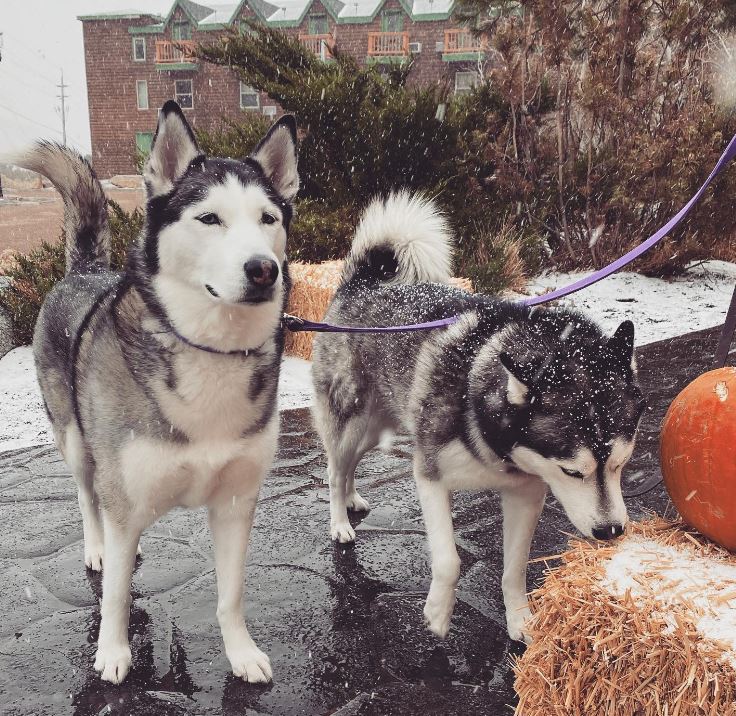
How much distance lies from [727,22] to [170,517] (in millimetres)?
12235

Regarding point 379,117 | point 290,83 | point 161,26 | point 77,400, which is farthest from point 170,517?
point 161,26

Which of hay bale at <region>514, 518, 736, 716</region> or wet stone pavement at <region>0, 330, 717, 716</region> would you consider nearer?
hay bale at <region>514, 518, 736, 716</region>

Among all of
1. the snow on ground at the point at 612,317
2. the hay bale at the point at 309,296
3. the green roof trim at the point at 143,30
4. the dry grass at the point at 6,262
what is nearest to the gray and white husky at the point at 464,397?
the snow on ground at the point at 612,317

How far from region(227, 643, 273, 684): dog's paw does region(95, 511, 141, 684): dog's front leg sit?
37 cm

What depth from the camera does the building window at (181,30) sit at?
109 ft

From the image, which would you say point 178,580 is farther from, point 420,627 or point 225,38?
point 225,38

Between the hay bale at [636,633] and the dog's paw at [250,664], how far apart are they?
0.87 meters

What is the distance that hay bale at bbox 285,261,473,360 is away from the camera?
6418 millimetres

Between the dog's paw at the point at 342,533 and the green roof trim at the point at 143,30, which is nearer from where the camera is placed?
the dog's paw at the point at 342,533

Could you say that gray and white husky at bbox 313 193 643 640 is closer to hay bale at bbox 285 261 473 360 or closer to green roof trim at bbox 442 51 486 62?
hay bale at bbox 285 261 473 360

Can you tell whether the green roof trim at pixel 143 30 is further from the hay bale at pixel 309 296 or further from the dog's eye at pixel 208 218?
the dog's eye at pixel 208 218

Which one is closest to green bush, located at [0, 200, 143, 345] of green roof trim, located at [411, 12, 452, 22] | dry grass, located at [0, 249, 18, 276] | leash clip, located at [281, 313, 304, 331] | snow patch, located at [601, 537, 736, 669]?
dry grass, located at [0, 249, 18, 276]

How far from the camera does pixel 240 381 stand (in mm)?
2270

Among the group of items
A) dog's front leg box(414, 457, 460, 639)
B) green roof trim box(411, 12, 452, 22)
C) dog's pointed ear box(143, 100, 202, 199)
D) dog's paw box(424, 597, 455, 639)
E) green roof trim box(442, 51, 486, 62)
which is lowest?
dog's paw box(424, 597, 455, 639)
